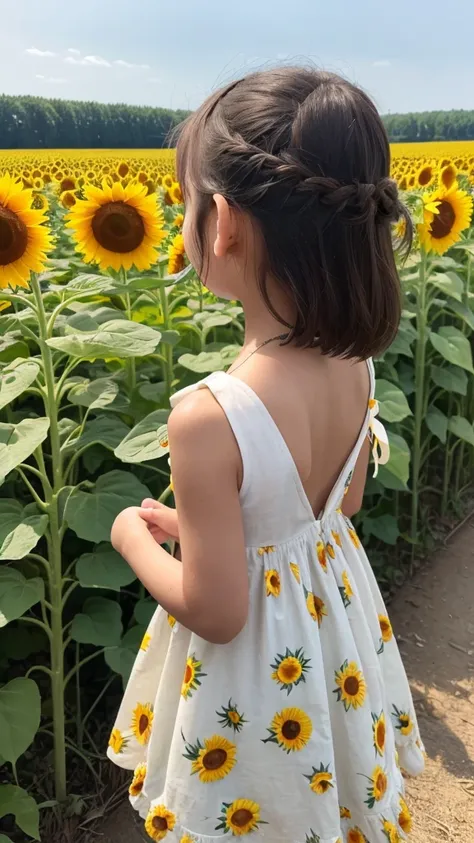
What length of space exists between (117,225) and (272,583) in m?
1.32

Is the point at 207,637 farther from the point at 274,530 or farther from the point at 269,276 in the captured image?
the point at 269,276

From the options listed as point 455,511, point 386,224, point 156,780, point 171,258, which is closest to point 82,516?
point 156,780

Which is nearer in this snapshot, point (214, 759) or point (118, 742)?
point (214, 759)

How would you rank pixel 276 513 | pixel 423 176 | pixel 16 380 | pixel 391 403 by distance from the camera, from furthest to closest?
pixel 423 176
pixel 391 403
pixel 16 380
pixel 276 513

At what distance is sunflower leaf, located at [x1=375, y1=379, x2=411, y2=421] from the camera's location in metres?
2.12

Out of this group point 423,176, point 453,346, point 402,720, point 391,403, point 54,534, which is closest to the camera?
point 402,720

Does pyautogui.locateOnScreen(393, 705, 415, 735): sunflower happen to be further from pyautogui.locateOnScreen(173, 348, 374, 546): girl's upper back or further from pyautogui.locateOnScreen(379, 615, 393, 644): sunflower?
pyautogui.locateOnScreen(173, 348, 374, 546): girl's upper back

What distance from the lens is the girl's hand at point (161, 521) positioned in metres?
1.04

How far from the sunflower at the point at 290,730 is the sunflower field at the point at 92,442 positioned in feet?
1.59

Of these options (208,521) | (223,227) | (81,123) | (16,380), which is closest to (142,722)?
(208,521)

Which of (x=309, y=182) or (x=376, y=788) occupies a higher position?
(x=309, y=182)

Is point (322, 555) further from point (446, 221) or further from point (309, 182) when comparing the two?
point (446, 221)

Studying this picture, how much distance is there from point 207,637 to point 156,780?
0.34m

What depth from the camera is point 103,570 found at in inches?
59.0
